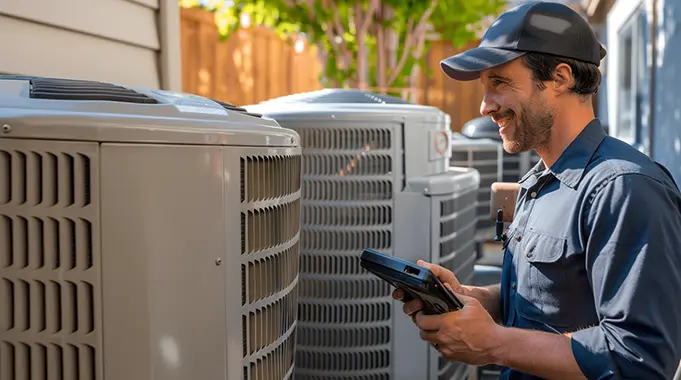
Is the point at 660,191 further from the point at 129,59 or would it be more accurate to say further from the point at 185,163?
the point at 129,59

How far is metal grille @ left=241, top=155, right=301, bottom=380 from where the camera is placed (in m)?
1.48

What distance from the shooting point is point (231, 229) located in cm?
142

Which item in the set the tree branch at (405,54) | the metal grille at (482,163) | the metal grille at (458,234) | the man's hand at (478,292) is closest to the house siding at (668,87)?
the metal grille at (482,163)

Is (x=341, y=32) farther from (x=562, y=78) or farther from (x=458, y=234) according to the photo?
(x=562, y=78)

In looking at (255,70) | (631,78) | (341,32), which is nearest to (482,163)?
(341,32)

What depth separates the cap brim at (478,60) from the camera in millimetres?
1613

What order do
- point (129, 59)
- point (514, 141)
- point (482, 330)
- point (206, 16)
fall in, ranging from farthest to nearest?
point (206, 16), point (129, 59), point (514, 141), point (482, 330)

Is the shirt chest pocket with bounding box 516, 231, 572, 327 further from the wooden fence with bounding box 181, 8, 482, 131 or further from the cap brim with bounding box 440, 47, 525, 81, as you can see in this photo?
the wooden fence with bounding box 181, 8, 482, 131

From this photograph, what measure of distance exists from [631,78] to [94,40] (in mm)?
6756

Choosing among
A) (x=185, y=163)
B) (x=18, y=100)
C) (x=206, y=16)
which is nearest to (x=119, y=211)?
(x=185, y=163)

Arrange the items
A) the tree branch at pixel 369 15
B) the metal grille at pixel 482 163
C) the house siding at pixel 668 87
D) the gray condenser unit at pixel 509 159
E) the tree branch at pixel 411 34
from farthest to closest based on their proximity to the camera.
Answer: the tree branch at pixel 411 34, the tree branch at pixel 369 15, the gray condenser unit at pixel 509 159, the metal grille at pixel 482 163, the house siding at pixel 668 87

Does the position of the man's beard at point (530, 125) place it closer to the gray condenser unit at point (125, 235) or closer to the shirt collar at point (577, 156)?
the shirt collar at point (577, 156)

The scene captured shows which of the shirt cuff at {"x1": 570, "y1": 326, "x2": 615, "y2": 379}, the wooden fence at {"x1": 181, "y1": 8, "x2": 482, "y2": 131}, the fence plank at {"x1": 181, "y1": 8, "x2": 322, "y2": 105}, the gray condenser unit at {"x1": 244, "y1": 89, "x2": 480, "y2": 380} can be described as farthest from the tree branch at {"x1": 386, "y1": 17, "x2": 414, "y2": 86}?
the shirt cuff at {"x1": 570, "y1": 326, "x2": 615, "y2": 379}

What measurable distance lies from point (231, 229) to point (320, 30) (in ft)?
21.7
